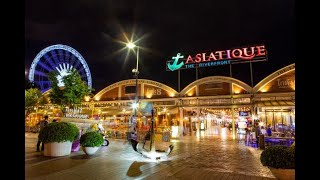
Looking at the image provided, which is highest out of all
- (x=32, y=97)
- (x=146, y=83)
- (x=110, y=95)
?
(x=146, y=83)

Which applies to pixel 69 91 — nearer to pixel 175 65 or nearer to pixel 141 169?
pixel 175 65

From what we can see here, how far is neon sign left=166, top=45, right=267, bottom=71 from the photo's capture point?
2434 centimetres

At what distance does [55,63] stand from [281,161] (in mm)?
31833

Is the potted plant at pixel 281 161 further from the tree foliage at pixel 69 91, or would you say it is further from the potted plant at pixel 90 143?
the tree foliage at pixel 69 91

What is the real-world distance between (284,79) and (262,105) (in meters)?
3.38

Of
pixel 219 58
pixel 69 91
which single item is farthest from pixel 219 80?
pixel 69 91

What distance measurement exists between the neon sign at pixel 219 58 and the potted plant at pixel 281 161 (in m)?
20.6

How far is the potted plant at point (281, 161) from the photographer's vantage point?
5.11m

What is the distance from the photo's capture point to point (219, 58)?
25812 millimetres

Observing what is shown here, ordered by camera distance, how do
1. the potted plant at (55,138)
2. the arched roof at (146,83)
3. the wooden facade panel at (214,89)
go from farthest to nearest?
1. the arched roof at (146,83)
2. the wooden facade panel at (214,89)
3. the potted plant at (55,138)

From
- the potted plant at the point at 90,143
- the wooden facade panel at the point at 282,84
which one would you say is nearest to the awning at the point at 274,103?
the wooden facade panel at the point at 282,84

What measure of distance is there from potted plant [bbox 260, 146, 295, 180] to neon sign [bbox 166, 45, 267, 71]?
809 inches
